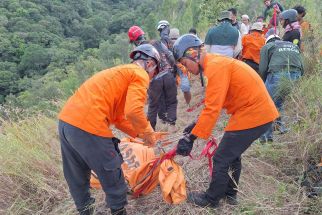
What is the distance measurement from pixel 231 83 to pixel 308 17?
5000mm

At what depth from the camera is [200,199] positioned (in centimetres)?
337

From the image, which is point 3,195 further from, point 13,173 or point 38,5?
point 38,5

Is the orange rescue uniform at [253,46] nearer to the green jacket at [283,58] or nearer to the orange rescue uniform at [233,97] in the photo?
the green jacket at [283,58]

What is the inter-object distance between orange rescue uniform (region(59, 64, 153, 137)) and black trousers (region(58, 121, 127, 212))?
0.08 m

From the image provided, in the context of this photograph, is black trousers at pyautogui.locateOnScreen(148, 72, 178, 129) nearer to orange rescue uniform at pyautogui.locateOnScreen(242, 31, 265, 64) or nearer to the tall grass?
the tall grass

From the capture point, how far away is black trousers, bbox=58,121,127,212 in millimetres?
2959

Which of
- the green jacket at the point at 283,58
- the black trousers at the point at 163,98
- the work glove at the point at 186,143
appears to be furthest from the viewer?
the black trousers at the point at 163,98

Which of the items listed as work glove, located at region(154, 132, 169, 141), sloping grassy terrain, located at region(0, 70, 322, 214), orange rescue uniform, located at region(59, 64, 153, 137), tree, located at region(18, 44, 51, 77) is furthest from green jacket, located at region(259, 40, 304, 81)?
tree, located at region(18, 44, 51, 77)

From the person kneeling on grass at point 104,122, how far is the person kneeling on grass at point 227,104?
38 centimetres

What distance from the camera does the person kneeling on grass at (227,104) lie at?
291 cm

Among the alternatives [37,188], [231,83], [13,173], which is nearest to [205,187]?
[231,83]

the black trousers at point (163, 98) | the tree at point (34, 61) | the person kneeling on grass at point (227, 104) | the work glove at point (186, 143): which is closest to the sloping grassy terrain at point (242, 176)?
the person kneeling on grass at point (227, 104)

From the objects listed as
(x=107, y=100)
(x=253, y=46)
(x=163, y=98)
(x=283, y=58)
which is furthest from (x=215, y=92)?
(x=253, y=46)

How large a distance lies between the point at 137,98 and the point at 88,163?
2.21 ft
